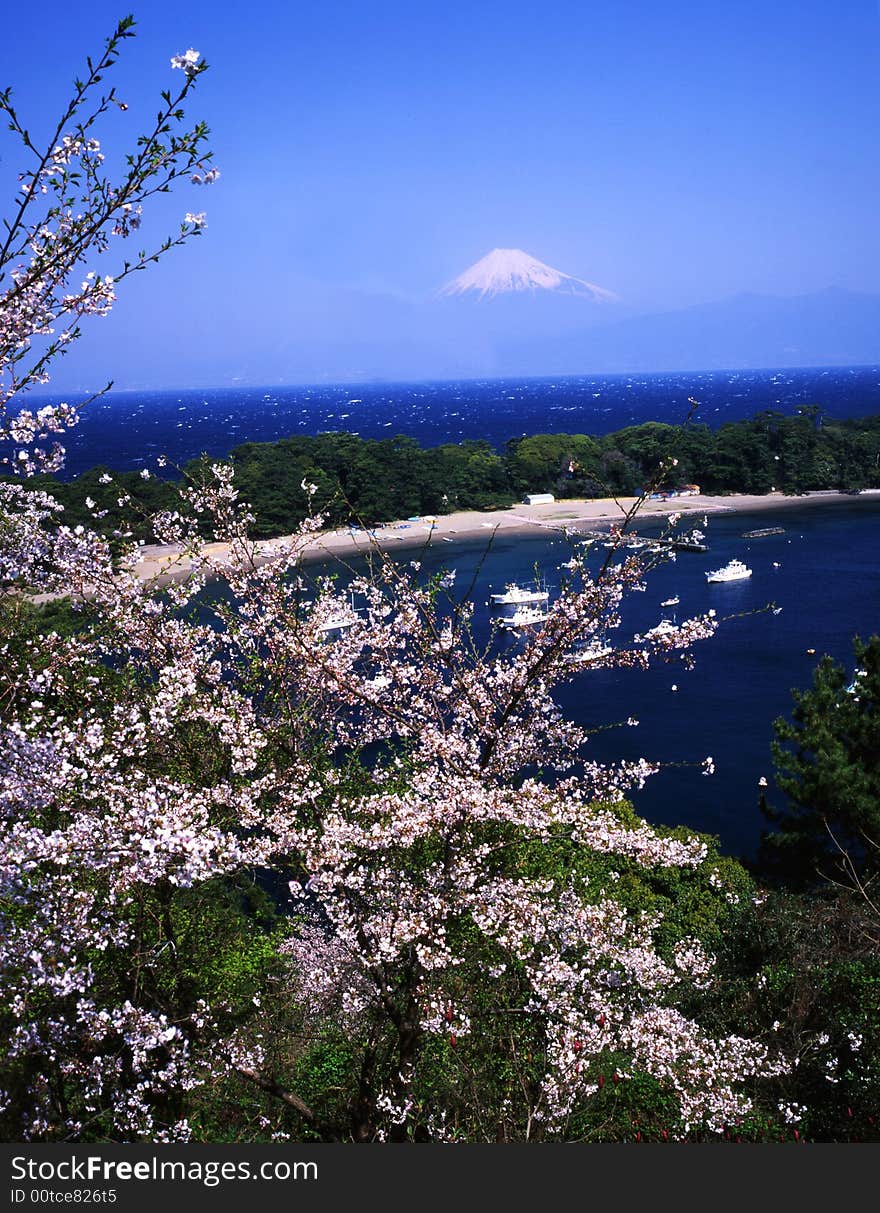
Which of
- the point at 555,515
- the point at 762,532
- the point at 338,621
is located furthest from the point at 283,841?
the point at 555,515

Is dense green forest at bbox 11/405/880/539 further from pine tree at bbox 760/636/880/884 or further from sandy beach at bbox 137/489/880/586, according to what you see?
pine tree at bbox 760/636/880/884

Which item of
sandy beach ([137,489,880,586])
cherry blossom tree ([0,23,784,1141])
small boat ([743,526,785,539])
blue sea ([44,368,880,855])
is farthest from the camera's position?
sandy beach ([137,489,880,586])

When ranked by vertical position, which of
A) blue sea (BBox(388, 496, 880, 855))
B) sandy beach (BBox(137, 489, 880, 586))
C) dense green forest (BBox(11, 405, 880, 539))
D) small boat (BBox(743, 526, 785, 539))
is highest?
dense green forest (BBox(11, 405, 880, 539))

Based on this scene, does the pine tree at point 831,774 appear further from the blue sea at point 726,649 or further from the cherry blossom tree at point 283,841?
the cherry blossom tree at point 283,841

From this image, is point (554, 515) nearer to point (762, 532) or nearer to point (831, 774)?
point (762, 532)

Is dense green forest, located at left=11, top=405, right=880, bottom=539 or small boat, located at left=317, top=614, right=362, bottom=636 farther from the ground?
dense green forest, located at left=11, top=405, right=880, bottom=539

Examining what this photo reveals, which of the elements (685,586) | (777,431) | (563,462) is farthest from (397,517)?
(777,431)

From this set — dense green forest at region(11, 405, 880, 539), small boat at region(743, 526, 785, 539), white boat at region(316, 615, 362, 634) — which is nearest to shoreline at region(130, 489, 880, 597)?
dense green forest at region(11, 405, 880, 539)

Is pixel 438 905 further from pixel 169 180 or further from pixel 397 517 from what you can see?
pixel 397 517

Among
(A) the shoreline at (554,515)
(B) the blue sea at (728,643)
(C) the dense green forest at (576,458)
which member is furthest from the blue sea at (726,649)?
(C) the dense green forest at (576,458)
